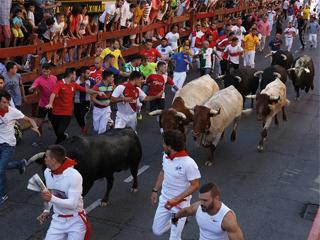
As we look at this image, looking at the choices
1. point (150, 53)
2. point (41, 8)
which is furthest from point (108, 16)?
point (41, 8)

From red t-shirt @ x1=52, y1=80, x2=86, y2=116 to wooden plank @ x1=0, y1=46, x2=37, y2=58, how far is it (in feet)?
9.05

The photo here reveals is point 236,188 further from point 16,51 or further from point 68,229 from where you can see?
point 16,51

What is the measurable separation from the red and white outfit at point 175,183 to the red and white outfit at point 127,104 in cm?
424

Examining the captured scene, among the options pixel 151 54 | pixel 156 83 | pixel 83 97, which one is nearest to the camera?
pixel 83 97

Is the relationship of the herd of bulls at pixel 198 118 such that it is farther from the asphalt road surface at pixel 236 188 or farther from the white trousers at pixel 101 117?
the white trousers at pixel 101 117

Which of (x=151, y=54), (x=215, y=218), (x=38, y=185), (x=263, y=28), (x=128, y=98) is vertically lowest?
(x=263, y=28)

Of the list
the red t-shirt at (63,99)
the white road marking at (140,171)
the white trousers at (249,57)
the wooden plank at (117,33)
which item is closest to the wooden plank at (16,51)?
the red t-shirt at (63,99)

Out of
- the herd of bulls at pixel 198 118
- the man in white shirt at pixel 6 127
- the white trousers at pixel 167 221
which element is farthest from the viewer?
the man in white shirt at pixel 6 127

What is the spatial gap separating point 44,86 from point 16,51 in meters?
2.50

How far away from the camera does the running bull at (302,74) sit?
16.2 metres

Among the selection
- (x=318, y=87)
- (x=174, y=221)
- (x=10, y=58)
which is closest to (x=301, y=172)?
(x=174, y=221)

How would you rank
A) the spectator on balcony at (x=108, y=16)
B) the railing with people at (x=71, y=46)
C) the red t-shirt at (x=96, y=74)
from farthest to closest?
1. the spectator on balcony at (x=108, y=16)
2. the railing with people at (x=71, y=46)
3. the red t-shirt at (x=96, y=74)

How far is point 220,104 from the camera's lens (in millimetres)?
11445

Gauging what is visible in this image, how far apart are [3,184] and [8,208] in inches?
16.3
